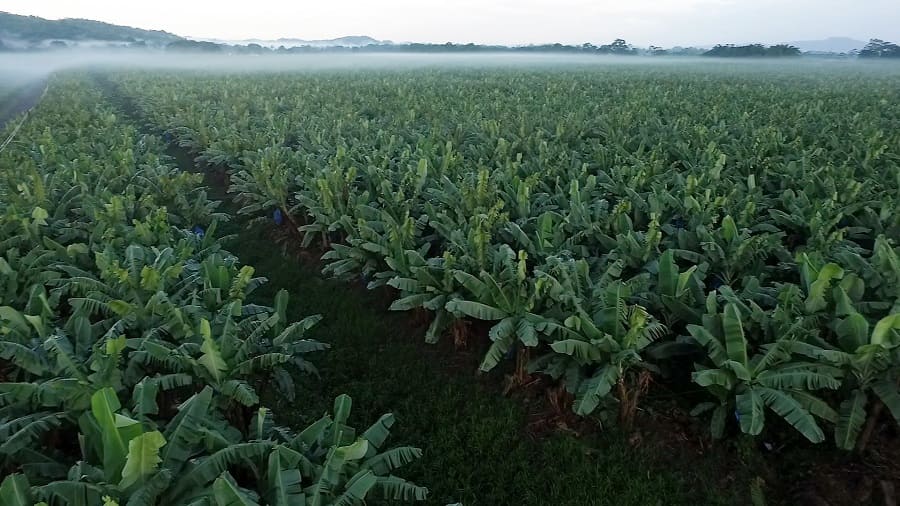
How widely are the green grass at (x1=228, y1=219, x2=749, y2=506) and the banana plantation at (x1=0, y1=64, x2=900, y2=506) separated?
44 millimetres

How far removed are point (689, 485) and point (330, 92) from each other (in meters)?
24.6

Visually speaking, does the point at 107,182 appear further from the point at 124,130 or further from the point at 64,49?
→ the point at 64,49

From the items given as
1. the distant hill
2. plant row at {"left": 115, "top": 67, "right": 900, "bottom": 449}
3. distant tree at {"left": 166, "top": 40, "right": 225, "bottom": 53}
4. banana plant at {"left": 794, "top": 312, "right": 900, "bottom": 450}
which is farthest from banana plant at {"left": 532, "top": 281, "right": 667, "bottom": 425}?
the distant hill

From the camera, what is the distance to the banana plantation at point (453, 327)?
419 centimetres

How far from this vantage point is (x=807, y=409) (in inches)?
188

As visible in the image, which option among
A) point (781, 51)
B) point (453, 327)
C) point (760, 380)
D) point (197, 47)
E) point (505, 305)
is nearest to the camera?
point (760, 380)

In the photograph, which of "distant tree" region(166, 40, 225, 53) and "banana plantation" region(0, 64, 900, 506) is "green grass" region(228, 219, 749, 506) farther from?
"distant tree" region(166, 40, 225, 53)

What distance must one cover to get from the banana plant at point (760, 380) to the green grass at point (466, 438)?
2.42 ft

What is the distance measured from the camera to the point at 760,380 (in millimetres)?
4727

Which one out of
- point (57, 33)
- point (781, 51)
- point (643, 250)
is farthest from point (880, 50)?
point (57, 33)

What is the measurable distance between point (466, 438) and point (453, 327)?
5.60 ft

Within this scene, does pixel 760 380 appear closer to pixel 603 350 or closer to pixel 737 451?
pixel 737 451

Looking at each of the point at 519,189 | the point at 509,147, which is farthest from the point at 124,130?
the point at 519,189

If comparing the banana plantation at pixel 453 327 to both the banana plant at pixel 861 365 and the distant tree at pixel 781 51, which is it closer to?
the banana plant at pixel 861 365
